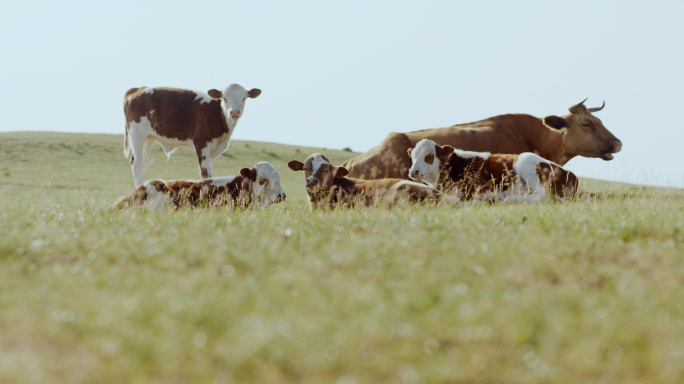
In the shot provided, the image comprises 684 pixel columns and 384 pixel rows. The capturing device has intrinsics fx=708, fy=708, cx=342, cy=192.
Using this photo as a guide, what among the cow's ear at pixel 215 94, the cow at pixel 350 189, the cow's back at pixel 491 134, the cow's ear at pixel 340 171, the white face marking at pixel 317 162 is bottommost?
the cow at pixel 350 189

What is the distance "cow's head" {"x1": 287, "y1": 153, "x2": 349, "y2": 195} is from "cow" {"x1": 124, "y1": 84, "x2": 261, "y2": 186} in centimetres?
457

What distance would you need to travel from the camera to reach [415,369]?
3791mm

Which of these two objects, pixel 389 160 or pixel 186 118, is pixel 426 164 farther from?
pixel 186 118

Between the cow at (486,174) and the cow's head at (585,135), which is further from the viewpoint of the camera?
the cow's head at (585,135)

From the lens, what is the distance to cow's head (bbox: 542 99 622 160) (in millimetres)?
17109

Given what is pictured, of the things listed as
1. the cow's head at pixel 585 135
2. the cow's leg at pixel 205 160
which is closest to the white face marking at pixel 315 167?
the cow's leg at pixel 205 160

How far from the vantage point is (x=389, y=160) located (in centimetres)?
1483

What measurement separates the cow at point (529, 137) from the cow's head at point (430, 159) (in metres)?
2.44

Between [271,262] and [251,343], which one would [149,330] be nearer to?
[251,343]

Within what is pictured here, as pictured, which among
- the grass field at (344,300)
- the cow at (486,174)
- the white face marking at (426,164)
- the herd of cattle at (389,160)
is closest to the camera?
the grass field at (344,300)

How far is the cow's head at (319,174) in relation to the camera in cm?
1159

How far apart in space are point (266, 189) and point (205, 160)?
4.38 m

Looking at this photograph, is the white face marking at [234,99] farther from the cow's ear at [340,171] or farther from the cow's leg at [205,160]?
the cow's ear at [340,171]

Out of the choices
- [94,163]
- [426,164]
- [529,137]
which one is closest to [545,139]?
[529,137]
